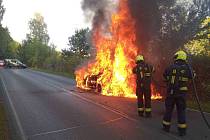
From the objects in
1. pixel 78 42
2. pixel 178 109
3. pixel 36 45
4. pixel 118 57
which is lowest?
pixel 178 109

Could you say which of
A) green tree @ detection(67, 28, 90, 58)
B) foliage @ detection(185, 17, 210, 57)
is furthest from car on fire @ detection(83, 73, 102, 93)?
green tree @ detection(67, 28, 90, 58)

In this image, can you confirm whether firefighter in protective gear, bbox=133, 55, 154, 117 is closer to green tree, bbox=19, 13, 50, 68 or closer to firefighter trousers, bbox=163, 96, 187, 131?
firefighter trousers, bbox=163, 96, 187, 131

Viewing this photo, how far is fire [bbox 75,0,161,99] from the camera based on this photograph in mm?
18047

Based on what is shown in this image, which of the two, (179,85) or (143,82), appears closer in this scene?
(179,85)

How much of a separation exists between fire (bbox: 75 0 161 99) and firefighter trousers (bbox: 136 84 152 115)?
5.01 meters

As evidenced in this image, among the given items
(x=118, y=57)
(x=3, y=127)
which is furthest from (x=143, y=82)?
(x=118, y=57)

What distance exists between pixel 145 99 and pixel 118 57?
7.17 m

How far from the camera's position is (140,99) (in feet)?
38.7

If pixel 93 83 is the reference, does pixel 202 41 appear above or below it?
above

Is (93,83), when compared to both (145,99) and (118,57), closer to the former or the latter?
(118,57)

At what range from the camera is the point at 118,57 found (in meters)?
18.7

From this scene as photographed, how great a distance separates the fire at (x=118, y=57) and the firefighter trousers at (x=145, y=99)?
16.5ft

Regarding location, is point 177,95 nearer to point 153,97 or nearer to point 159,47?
point 153,97

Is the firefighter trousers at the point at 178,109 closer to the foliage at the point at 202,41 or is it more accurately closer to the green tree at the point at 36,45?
the foliage at the point at 202,41
